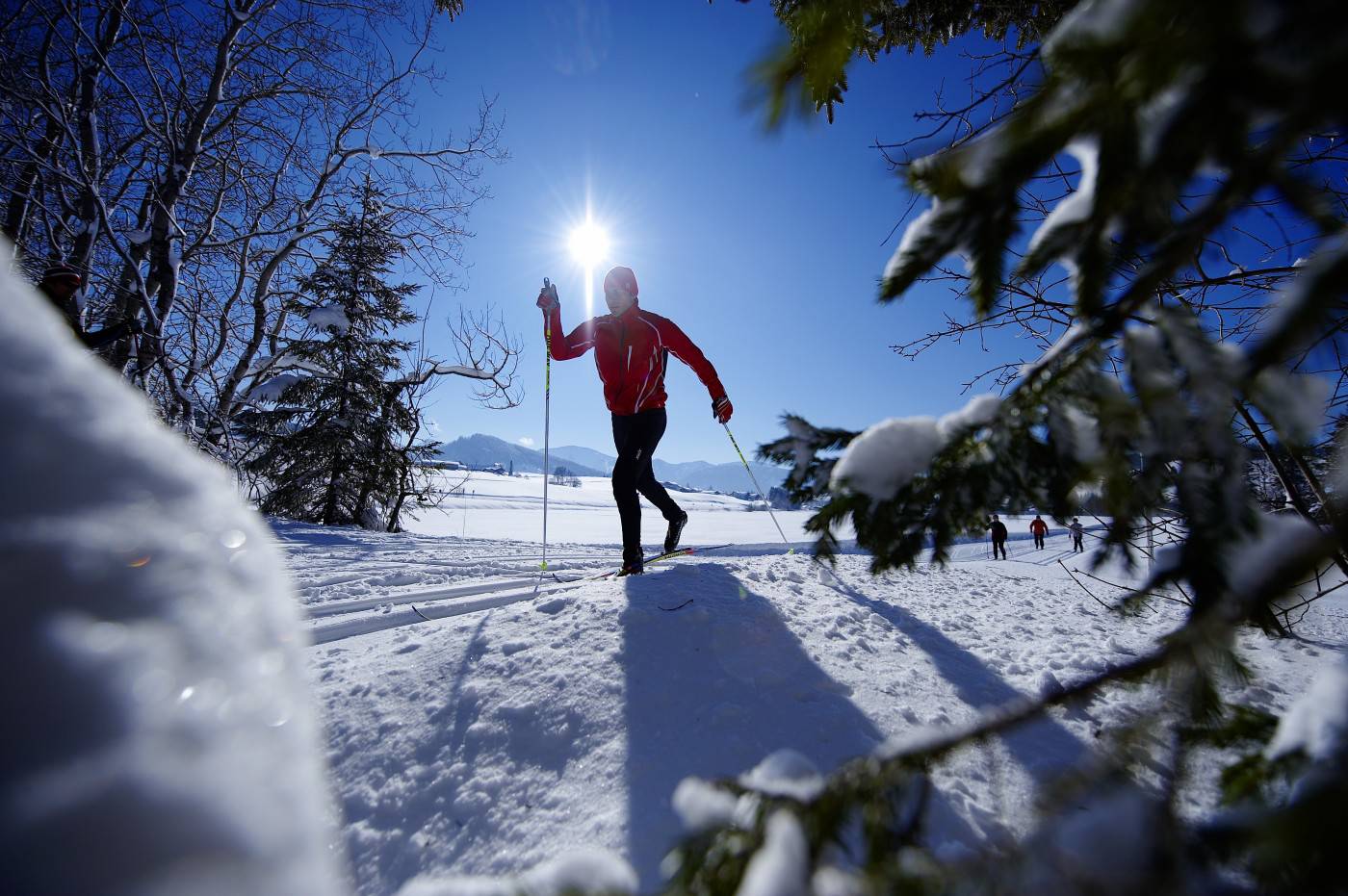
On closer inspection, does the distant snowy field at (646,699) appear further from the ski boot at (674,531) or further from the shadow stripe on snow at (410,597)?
the ski boot at (674,531)

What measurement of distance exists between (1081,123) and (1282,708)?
2.95 meters

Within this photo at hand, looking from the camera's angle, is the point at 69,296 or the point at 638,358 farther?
the point at 69,296

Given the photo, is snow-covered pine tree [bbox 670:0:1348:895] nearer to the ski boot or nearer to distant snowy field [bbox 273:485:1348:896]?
distant snowy field [bbox 273:485:1348:896]

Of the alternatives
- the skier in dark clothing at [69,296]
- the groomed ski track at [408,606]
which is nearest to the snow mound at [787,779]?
the groomed ski track at [408,606]

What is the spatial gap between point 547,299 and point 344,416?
932 centimetres

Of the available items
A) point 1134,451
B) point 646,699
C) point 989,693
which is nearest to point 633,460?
point 646,699

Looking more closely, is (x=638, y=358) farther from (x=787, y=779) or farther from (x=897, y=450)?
(x=787, y=779)

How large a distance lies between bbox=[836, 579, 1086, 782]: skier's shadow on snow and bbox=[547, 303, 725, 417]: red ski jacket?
7.18ft

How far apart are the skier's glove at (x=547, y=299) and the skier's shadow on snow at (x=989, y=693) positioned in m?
4.04

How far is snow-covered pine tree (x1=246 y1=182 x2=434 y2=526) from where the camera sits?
11484 millimetres

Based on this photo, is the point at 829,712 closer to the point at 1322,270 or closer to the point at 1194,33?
the point at 1322,270

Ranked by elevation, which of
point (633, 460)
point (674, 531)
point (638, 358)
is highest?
point (638, 358)

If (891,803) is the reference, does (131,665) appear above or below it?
above

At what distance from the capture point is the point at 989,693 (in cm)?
218
